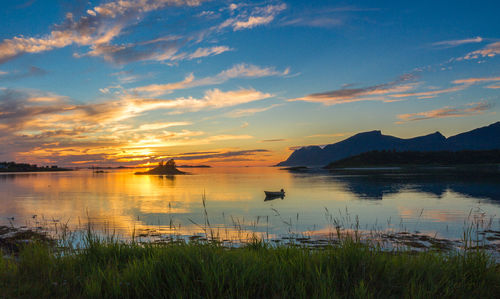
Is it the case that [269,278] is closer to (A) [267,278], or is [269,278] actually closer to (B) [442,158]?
(A) [267,278]

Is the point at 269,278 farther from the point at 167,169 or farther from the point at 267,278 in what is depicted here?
the point at 167,169

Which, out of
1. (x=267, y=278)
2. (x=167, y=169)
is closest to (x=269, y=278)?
(x=267, y=278)

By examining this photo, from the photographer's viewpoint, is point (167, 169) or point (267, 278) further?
point (167, 169)

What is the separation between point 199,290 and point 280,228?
16432mm

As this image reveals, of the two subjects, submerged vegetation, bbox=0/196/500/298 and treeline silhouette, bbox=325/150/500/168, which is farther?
treeline silhouette, bbox=325/150/500/168

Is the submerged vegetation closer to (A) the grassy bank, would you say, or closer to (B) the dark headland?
(A) the grassy bank

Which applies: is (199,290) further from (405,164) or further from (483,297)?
(405,164)

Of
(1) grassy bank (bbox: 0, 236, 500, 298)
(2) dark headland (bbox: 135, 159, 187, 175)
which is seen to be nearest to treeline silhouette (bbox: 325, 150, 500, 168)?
(2) dark headland (bbox: 135, 159, 187, 175)

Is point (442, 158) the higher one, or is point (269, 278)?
point (269, 278)

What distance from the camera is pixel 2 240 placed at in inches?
687

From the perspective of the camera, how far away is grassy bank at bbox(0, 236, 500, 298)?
571 centimetres

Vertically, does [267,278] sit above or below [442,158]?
above

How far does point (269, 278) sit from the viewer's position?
19.8ft

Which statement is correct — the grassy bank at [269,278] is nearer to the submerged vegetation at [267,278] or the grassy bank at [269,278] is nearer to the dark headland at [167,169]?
the submerged vegetation at [267,278]
